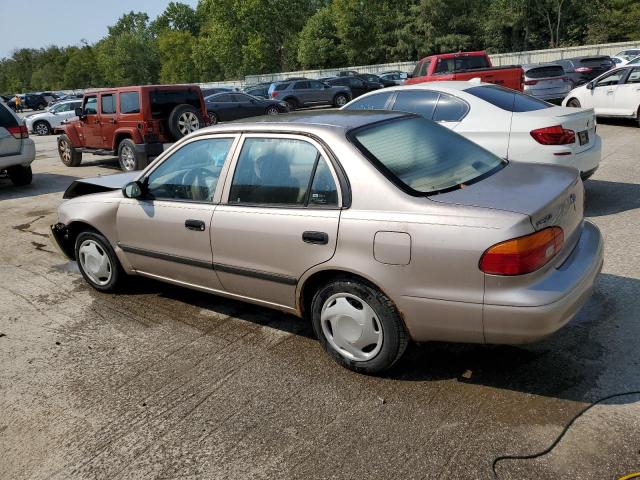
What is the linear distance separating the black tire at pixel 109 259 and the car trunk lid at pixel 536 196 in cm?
309

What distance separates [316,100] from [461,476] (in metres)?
25.5

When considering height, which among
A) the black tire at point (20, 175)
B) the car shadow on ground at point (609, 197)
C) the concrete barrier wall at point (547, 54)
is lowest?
the car shadow on ground at point (609, 197)

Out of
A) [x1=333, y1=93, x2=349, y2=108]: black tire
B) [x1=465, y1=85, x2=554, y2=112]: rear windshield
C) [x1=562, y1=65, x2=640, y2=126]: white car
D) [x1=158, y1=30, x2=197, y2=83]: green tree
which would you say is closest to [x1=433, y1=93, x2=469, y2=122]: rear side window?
[x1=465, y1=85, x2=554, y2=112]: rear windshield

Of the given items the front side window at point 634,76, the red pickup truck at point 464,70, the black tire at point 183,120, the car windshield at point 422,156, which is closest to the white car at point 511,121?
the car windshield at point 422,156

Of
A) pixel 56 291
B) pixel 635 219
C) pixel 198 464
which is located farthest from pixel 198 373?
pixel 635 219

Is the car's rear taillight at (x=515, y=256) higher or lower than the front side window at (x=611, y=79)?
lower

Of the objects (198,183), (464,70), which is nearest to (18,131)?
(198,183)

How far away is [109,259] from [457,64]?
45.6ft

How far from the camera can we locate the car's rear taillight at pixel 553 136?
6371mm

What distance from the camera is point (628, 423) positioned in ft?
9.52

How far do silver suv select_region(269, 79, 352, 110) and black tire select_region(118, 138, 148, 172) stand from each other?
1495 cm

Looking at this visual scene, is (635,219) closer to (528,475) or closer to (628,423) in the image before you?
(628,423)

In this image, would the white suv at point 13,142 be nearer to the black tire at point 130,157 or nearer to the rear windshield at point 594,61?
the black tire at point 130,157

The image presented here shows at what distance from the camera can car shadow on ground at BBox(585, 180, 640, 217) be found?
6754 millimetres
